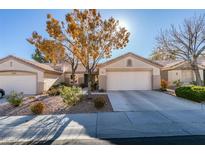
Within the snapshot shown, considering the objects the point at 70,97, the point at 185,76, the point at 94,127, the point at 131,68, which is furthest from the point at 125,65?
the point at 94,127

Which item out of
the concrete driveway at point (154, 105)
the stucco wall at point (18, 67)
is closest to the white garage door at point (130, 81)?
the concrete driveway at point (154, 105)

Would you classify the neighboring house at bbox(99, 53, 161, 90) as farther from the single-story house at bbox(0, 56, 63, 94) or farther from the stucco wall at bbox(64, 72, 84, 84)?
the stucco wall at bbox(64, 72, 84, 84)

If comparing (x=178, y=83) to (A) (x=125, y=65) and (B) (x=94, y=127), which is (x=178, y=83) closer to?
(A) (x=125, y=65)

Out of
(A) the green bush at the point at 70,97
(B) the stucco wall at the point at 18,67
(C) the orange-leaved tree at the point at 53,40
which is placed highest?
(C) the orange-leaved tree at the point at 53,40

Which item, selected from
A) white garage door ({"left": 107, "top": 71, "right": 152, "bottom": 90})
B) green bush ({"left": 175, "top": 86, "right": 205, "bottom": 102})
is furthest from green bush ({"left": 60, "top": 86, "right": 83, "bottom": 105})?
white garage door ({"left": 107, "top": 71, "right": 152, "bottom": 90})

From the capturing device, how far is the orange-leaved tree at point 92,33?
11633 millimetres

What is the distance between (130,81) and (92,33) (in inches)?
357

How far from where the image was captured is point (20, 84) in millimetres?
17906

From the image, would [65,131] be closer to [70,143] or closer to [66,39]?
[70,143]

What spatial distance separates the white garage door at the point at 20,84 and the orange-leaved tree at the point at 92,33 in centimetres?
800

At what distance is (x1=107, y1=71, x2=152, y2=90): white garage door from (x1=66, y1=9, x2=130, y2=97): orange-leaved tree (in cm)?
695

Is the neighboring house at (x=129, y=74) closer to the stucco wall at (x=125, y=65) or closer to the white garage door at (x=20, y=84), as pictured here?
the stucco wall at (x=125, y=65)

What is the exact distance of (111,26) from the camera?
12.2 meters
